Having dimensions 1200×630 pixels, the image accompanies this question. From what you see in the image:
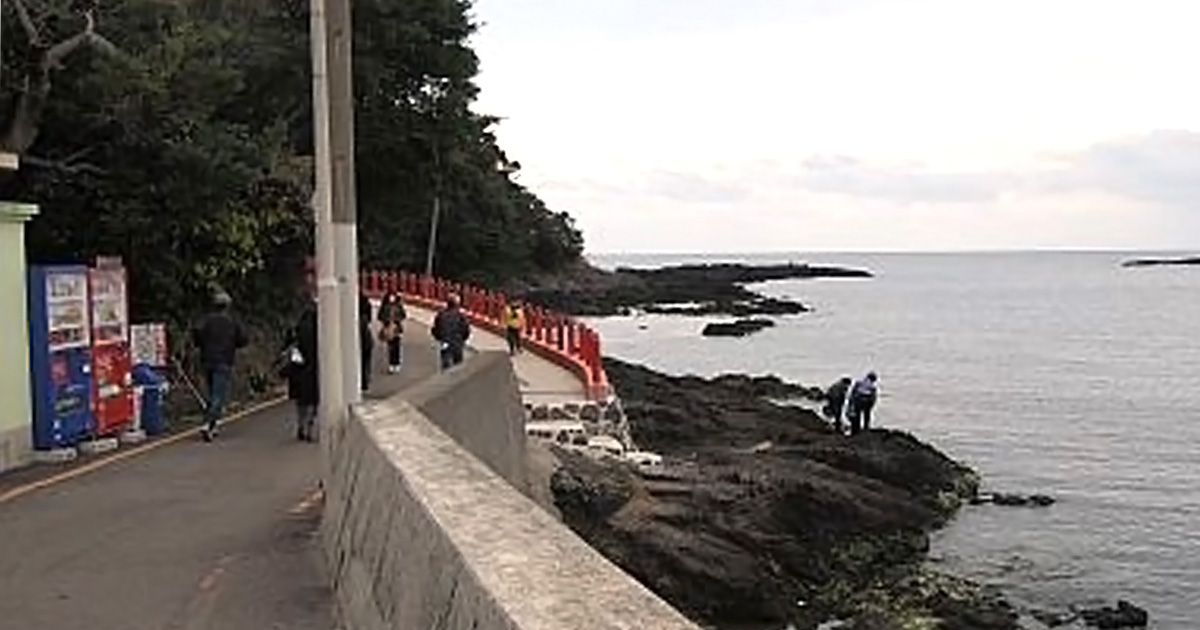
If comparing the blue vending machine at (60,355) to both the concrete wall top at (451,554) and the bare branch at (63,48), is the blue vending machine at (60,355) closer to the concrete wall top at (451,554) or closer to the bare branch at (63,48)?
the bare branch at (63,48)

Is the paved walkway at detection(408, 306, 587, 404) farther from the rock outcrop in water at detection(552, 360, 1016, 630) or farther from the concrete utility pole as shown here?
the concrete utility pole

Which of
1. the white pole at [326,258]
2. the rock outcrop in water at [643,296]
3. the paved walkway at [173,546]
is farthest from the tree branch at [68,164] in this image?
the rock outcrop in water at [643,296]

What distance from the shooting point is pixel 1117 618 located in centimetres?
2603

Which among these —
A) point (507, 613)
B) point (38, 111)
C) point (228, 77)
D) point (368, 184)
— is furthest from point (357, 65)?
point (507, 613)

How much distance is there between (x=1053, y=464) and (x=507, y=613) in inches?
1629

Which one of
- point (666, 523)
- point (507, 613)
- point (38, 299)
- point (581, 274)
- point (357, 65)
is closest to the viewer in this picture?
point (507, 613)

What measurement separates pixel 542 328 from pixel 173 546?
82.1 feet

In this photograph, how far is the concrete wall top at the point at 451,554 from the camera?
13.6 ft

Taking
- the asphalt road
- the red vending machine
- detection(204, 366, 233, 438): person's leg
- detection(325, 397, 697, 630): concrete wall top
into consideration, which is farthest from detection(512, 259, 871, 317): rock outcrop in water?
detection(325, 397, 697, 630): concrete wall top

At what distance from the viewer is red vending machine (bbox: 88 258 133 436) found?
18766 mm

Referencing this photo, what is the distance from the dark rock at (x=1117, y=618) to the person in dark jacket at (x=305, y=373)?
12.8 metres

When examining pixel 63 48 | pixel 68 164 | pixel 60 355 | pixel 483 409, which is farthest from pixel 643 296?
pixel 483 409

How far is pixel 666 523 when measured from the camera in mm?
24438

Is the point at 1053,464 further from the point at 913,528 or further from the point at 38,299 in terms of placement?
the point at 38,299
